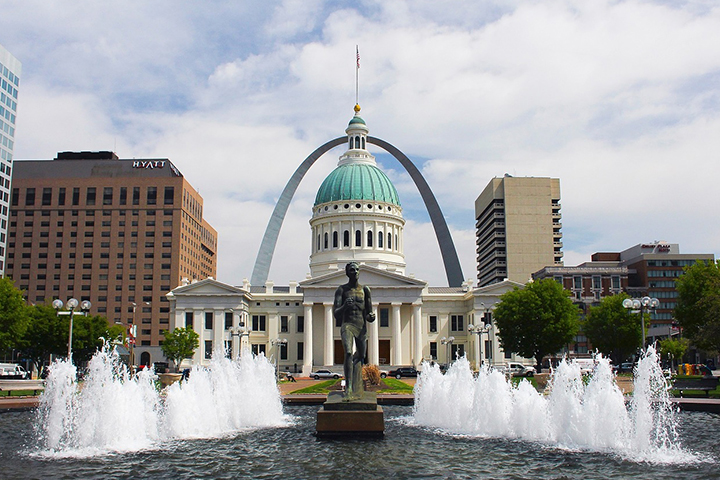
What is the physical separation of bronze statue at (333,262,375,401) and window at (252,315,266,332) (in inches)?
3070

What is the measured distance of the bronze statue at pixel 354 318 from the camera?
23.6 m

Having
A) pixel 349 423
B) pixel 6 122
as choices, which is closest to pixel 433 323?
pixel 6 122

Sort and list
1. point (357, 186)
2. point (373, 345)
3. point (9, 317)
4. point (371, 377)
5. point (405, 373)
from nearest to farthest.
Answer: point (371, 377) → point (9, 317) → point (405, 373) → point (373, 345) → point (357, 186)

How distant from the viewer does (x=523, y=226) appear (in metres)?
154

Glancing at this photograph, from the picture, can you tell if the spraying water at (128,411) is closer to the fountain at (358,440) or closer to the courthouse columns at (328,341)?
the fountain at (358,440)

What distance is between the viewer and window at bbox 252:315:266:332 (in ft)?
330

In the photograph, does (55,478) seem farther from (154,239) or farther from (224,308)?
(154,239)

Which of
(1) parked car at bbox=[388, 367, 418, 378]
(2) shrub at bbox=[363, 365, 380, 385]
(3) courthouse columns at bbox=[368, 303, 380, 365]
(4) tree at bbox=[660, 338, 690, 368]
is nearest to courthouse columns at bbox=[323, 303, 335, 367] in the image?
(3) courthouse columns at bbox=[368, 303, 380, 365]

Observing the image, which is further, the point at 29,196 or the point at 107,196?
the point at 29,196

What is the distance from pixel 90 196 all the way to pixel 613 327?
328 ft

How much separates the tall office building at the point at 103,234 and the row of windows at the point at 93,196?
198 mm

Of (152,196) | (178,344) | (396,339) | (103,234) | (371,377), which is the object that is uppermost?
(152,196)

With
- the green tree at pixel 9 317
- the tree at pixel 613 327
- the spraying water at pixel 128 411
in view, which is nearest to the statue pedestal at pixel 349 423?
the spraying water at pixel 128 411

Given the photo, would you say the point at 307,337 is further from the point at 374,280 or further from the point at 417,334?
the point at 417,334
